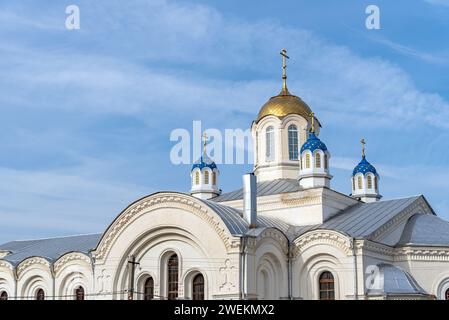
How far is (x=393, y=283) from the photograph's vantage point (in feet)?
81.8

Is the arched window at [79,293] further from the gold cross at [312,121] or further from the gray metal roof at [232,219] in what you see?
the gold cross at [312,121]

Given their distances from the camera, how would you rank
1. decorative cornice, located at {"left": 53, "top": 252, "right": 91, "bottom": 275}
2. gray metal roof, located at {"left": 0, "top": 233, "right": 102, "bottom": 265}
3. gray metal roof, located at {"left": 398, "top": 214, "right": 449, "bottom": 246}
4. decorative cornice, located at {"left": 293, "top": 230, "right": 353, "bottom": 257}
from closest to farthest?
decorative cornice, located at {"left": 293, "top": 230, "right": 353, "bottom": 257}, gray metal roof, located at {"left": 398, "top": 214, "right": 449, "bottom": 246}, decorative cornice, located at {"left": 53, "top": 252, "right": 91, "bottom": 275}, gray metal roof, located at {"left": 0, "top": 233, "right": 102, "bottom": 265}

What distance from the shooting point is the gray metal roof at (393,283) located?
2467 cm

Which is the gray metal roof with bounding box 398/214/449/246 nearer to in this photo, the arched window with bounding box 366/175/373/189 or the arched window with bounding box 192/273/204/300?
the arched window with bounding box 366/175/373/189

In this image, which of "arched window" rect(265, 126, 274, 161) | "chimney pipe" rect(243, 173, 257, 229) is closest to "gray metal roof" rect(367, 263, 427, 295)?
"chimney pipe" rect(243, 173, 257, 229)

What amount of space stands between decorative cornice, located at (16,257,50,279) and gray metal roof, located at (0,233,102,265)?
0.36 metres

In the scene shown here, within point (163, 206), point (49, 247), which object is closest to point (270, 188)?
point (163, 206)

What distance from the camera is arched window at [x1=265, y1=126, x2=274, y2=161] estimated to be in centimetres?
3319

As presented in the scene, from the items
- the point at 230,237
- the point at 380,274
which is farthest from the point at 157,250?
the point at 380,274

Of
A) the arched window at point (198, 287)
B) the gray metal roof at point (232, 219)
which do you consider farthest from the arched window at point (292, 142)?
the arched window at point (198, 287)

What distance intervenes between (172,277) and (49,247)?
43.4ft

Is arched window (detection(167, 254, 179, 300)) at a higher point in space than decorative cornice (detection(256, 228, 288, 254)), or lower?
lower

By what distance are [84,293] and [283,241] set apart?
9.67 meters
